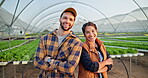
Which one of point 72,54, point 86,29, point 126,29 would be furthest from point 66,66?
point 126,29

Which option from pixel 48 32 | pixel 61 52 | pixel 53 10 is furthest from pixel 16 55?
pixel 53 10

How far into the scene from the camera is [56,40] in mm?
1387

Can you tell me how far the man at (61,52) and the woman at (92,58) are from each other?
19 cm

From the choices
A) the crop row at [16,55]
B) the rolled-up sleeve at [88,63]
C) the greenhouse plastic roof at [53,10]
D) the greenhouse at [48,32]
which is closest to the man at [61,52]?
the rolled-up sleeve at [88,63]

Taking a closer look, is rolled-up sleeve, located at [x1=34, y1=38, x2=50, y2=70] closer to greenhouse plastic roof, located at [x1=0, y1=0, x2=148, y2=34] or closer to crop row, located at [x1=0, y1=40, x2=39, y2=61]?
crop row, located at [x1=0, y1=40, x2=39, y2=61]

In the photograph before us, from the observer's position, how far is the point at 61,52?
4.36ft

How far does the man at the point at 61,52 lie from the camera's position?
4.15 ft

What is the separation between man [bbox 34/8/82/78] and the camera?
4.15 feet

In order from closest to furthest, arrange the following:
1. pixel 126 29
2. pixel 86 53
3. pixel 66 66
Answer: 1. pixel 66 66
2. pixel 86 53
3. pixel 126 29

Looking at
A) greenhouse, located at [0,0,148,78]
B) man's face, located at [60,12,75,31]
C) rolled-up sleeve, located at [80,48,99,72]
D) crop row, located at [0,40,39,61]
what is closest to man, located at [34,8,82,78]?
man's face, located at [60,12,75,31]

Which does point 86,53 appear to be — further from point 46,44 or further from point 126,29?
point 126,29

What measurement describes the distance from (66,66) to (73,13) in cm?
70

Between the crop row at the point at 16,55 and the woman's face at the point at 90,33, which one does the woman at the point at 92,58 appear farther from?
the crop row at the point at 16,55

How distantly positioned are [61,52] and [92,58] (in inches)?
19.6
